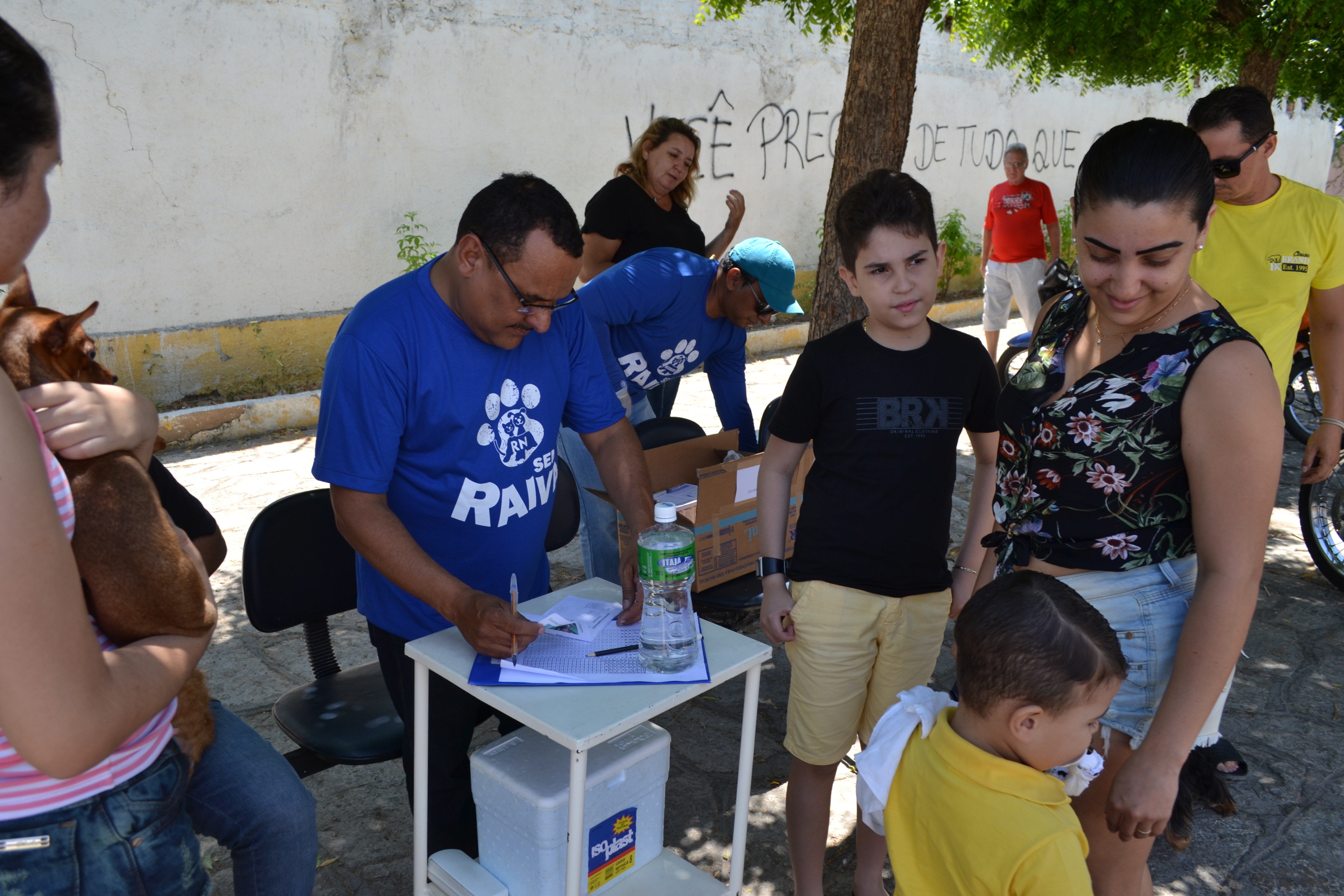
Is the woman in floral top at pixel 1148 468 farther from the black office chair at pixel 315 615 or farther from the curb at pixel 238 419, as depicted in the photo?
the curb at pixel 238 419

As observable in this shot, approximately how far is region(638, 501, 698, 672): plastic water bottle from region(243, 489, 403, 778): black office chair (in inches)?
31.9

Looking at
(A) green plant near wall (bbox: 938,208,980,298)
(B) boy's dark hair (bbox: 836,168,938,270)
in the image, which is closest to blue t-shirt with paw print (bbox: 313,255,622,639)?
(B) boy's dark hair (bbox: 836,168,938,270)

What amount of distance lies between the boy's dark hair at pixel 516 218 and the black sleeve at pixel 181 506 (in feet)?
2.98

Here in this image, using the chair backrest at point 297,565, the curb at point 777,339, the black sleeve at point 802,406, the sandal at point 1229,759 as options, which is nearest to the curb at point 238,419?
the chair backrest at point 297,565

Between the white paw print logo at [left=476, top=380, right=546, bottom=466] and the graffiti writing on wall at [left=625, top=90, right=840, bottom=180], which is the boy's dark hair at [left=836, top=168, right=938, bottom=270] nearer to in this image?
the white paw print logo at [left=476, top=380, right=546, bottom=466]

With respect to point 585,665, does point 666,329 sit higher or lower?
higher

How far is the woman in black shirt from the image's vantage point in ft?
16.4

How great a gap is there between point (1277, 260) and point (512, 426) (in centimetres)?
262

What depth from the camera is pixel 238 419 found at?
6.79 m

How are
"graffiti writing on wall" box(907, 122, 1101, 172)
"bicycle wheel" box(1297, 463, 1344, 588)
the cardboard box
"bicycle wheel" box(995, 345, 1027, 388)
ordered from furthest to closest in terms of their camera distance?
"graffiti writing on wall" box(907, 122, 1101, 172), "bicycle wheel" box(995, 345, 1027, 388), "bicycle wheel" box(1297, 463, 1344, 588), the cardboard box

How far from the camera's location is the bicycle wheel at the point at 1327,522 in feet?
15.2

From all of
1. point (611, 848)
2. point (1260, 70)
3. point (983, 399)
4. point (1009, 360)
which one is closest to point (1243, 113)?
point (983, 399)

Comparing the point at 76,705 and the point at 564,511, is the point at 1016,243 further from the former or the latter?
the point at 76,705

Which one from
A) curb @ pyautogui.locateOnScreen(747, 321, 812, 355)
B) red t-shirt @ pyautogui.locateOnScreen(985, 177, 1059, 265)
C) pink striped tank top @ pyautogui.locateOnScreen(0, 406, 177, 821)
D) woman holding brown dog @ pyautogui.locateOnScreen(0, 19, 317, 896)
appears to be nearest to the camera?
woman holding brown dog @ pyautogui.locateOnScreen(0, 19, 317, 896)
